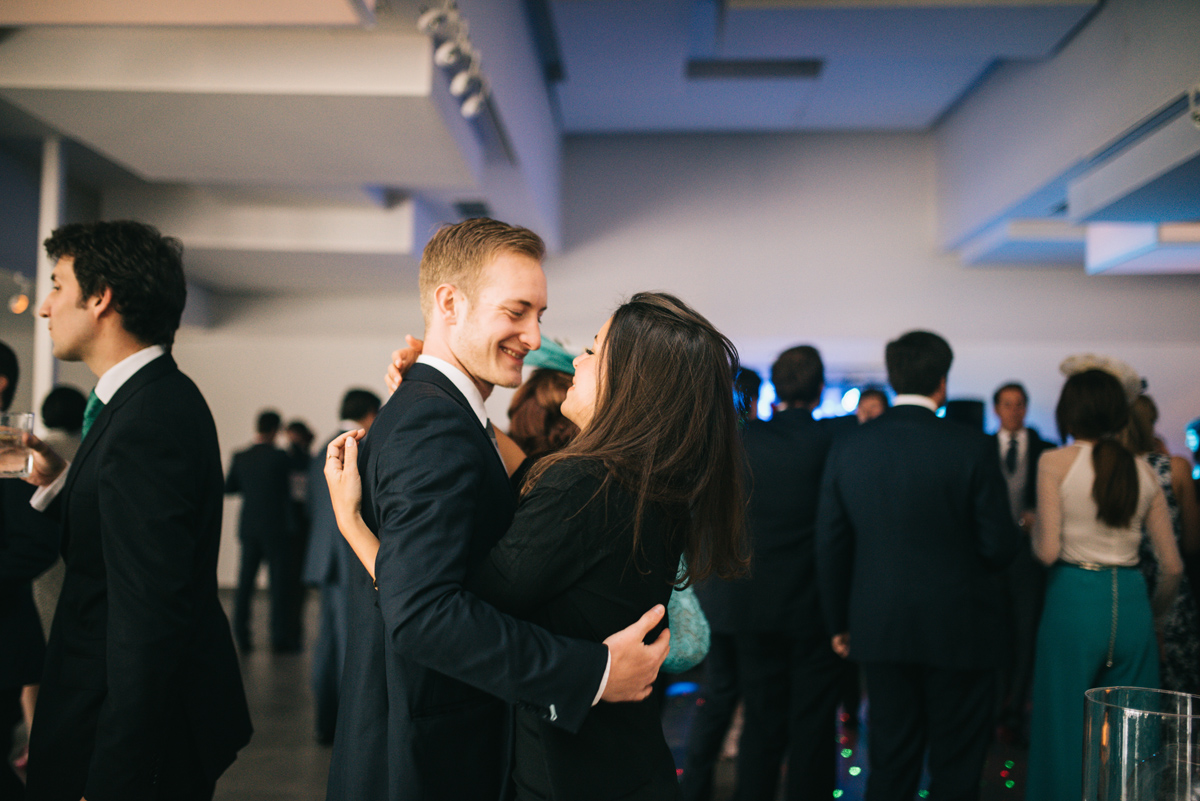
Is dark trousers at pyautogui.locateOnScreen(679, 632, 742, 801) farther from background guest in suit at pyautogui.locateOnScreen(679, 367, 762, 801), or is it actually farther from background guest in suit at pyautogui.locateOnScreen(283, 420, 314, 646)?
background guest in suit at pyautogui.locateOnScreen(283, 420, 314, 646)

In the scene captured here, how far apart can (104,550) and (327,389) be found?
704cm

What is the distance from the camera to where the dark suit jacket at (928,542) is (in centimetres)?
240

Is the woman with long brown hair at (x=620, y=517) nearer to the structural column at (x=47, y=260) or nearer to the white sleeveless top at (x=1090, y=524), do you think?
the white sleeveless top at (x=1090, y=524)

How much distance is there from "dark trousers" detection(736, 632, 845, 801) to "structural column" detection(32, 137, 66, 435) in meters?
4.08

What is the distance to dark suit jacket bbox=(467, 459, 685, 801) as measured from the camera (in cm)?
106

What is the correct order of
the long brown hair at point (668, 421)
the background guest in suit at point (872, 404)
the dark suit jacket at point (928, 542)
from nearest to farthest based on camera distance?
1. the long brown hair at point (668, 421)
2. the dark suit jacket at point (928, 542)
3. the background guest in suit at point (872, 404)

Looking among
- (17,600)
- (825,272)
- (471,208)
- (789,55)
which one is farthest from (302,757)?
(825,272)

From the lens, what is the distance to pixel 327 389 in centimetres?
809

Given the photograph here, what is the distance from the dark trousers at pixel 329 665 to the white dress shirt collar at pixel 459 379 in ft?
8.65

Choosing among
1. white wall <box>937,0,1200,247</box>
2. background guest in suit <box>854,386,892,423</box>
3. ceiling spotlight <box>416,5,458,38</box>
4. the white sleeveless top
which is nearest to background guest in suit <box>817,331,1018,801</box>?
the white sleeveless top

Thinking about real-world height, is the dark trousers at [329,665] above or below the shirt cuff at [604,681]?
below

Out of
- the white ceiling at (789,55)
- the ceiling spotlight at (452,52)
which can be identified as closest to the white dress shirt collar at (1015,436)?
the white ceiling at (789,55)

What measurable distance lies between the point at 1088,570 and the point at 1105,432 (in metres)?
0.47

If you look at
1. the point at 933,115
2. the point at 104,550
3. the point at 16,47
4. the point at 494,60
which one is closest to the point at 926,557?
the point at 104,550
